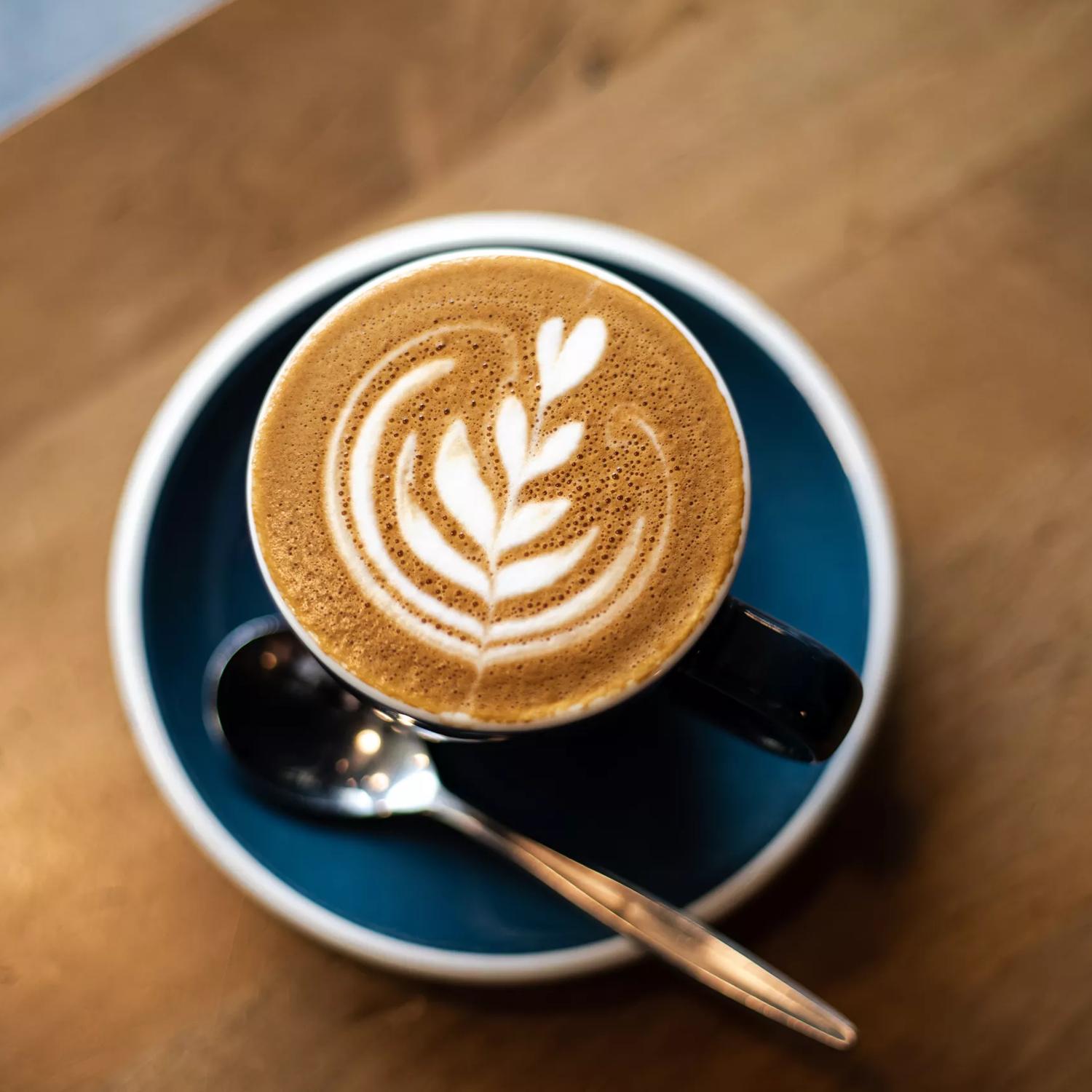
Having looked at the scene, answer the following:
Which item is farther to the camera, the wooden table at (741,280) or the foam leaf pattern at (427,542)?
the wooden table at (741,280)

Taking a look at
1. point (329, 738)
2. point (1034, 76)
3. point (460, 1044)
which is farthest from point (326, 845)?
point (1034, 76)

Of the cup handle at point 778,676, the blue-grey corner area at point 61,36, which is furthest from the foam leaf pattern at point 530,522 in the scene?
the blue-grey corner area at point 61,36

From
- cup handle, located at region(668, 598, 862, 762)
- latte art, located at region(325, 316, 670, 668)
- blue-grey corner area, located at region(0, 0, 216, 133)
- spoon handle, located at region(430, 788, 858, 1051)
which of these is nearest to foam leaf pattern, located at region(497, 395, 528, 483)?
latte art, located at region(325, 316, 670, 668)

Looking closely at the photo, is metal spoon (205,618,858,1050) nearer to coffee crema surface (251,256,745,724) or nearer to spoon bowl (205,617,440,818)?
spoon bowl (205,617,440,818)

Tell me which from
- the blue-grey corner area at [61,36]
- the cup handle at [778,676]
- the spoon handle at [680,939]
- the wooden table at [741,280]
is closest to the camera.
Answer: the cup handle at [778,676]

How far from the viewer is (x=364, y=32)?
1113 millimetres

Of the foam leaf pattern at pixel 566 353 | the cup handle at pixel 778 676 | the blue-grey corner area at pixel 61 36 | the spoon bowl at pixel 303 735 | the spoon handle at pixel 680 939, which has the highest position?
the blue-grey corner area at pixel 61 36

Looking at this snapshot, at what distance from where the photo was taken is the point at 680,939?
917 millimetres

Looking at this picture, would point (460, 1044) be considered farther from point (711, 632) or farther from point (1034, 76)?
point (1034, 76)

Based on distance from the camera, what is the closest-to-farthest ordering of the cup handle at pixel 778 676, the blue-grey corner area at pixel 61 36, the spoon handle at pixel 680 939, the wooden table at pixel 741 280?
the cup handle at pixel 778 676, the spoon handle at pixel 680 939, the wooden table at pixel 741 280, the blue-grey corner area at pixel 61 36

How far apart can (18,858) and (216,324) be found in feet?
2.04

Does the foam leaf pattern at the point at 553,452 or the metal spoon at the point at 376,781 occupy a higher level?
the foam leaf pattern at the point at 553,452

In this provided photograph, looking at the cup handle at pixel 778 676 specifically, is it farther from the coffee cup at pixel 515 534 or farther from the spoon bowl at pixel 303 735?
the spoon bowl at pixel 303 735

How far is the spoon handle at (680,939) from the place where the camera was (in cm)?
91
